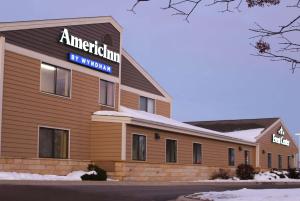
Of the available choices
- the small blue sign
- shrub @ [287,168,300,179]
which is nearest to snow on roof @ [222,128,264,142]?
shrub @ [287,168,300,179]

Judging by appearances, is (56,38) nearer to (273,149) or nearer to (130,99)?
(130,99)

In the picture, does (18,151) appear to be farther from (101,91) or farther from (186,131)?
(186,131)

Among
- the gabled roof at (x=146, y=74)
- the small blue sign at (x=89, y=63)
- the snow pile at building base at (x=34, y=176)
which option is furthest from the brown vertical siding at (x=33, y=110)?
the gabled roof at (x=146, y=74)

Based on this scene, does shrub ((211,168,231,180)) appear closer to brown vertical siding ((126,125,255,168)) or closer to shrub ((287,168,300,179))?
brown vertical siding ((126,125,255,168))

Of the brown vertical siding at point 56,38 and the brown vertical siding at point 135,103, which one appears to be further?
the brown vertical siding at point 135,103

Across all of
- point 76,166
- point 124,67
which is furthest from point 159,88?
point 76,166

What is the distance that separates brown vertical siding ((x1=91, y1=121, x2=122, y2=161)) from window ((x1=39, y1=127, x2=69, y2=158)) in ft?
6.80

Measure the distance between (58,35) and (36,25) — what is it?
152 cm

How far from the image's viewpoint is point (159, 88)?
40000 mm

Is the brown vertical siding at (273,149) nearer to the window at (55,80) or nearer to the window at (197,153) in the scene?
the window at (197,153)

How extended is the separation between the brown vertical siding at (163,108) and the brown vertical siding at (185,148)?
13.1ft

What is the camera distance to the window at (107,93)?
3134cm

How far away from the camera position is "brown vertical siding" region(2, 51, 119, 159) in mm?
24500

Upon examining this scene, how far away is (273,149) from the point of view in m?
54.0
